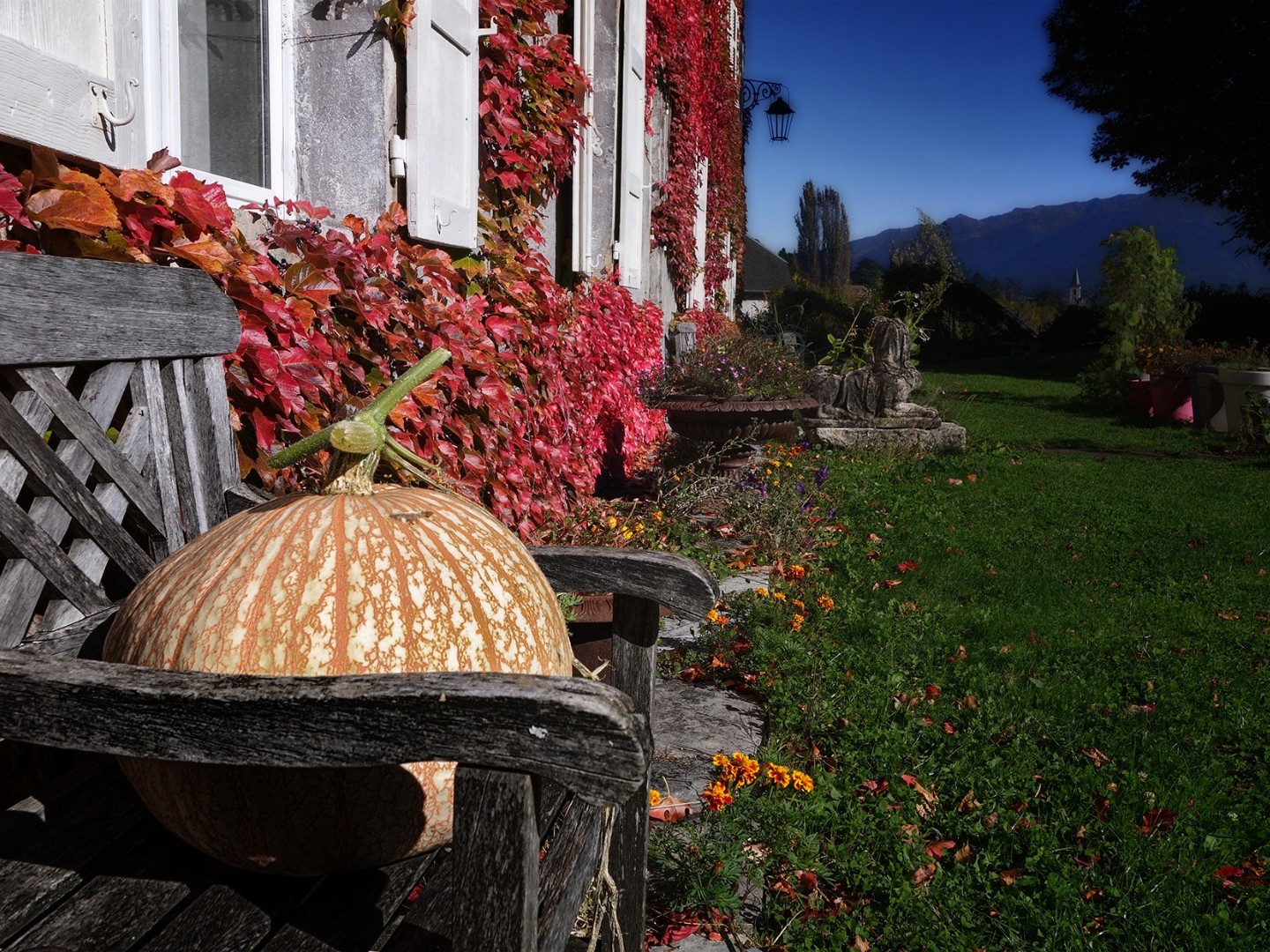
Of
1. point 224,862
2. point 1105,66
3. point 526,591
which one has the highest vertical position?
point 1105,66

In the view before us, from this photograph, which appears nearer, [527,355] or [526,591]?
[526,591]

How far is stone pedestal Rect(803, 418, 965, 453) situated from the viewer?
944cm

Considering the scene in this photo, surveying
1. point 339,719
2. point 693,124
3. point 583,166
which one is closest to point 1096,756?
point 339,719

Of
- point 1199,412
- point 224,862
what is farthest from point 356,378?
point 1199,412

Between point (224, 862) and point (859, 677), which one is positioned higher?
point (224, 862)

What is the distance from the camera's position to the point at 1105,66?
2300 cm

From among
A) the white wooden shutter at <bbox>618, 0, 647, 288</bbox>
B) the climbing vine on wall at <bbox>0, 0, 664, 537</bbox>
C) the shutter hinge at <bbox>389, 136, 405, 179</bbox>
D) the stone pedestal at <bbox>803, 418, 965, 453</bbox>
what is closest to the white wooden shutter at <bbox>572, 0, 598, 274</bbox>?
the climbing vine on wall at <bbox>0, 0, 664, 537</bbox>

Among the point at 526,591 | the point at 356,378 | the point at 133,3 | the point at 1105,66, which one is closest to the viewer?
the point at 526,591

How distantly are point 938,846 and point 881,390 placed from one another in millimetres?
7439

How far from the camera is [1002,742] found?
3.29m

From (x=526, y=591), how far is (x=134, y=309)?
0.89m

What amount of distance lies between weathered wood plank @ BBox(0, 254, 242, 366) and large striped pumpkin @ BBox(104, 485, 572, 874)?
1.32ft

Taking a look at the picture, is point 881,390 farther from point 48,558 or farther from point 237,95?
point 48,558

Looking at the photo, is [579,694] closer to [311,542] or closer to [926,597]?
[311,542]
